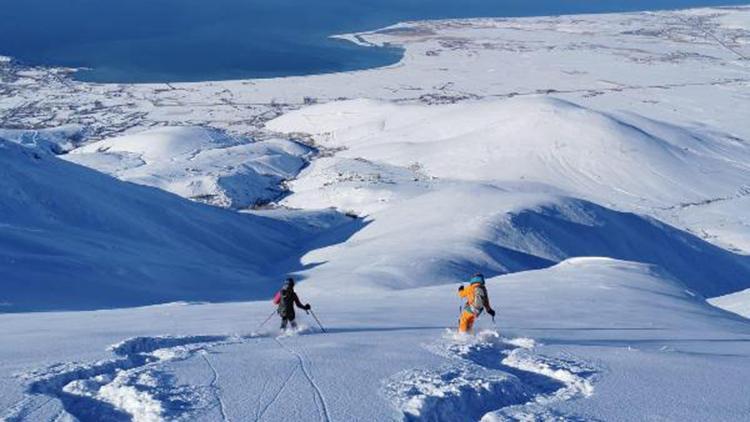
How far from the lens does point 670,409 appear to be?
7.77 metres

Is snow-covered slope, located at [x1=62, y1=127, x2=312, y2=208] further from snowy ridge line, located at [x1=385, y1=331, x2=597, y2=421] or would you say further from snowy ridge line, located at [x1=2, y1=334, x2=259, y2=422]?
snowy ridge line, located at [x1=2, y1=334, x2=259, y2=422]

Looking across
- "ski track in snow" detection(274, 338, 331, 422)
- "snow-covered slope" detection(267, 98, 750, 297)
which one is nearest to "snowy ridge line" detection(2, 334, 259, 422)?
"ski track in snow" detection(274, 338, 331, 422)

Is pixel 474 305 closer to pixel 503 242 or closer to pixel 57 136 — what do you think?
pixel 503 242

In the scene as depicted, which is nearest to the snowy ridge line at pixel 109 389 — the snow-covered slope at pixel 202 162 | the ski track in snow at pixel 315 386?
the ski track in snow at pixel 315 386

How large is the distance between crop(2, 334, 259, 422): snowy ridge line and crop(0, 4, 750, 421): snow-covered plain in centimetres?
3

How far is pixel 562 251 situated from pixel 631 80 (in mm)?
68296

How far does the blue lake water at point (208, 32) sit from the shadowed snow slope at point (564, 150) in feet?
121

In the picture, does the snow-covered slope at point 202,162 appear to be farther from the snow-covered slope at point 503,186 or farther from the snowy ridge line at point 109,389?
the snowy ridge line at point 109,389

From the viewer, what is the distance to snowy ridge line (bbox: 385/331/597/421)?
751 centimetres

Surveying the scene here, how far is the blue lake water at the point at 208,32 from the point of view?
328 ft

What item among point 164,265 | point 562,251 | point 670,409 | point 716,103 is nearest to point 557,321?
point 670,409

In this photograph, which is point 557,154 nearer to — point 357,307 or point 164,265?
point 164,265

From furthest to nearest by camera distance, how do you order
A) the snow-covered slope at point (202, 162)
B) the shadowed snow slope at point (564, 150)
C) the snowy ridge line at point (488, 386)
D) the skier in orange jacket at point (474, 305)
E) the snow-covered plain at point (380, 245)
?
the shadowed snow slope at point (564, 150) < the snow-covered slope at point (202, 162) < the skier in orange jacket at point (474, 305) < the snow-covered plain at point (380, 245) < the snowy ridge line at point (488, 386)

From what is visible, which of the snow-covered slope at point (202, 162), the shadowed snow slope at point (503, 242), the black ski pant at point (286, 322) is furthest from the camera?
the snow-covered slope at point (202, 162)
